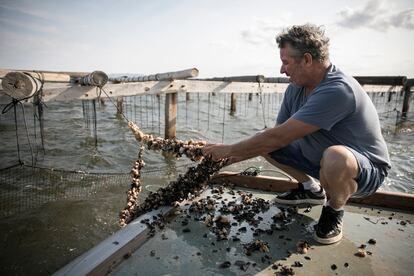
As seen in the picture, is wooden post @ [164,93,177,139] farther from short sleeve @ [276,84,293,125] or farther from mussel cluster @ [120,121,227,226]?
short sleeve @ [276,84,293,125]

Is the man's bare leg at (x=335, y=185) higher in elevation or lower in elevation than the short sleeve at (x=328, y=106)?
lower

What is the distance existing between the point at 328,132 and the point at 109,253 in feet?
6.94

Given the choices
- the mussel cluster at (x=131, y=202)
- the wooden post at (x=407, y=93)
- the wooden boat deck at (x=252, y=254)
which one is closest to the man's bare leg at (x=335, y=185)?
the wooden boat deck at (x=252, y=254)

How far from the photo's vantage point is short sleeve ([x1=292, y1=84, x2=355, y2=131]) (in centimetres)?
250

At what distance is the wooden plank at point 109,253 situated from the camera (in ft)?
6.56

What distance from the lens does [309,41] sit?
2668 mm

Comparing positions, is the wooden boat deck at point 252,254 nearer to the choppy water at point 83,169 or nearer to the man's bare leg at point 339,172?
the man's bare leg at point 339,172

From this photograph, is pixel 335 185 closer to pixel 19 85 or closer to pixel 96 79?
pixel 19 85

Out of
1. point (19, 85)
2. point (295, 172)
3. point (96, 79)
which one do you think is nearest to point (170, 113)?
point (96, 79)

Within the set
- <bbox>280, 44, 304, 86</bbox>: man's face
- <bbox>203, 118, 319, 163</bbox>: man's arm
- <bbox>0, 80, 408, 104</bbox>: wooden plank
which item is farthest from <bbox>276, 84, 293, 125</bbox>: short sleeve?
<bbox>0, 80, 408, 104</bbox>: wooden plank

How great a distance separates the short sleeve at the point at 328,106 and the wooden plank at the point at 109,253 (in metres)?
1.68

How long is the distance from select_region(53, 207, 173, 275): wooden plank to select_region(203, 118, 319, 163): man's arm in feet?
3.27

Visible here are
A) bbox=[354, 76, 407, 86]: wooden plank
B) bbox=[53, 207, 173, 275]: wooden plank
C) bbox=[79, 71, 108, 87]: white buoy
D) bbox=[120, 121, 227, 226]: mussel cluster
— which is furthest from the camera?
bbox=[354, 76, 407, 86]: wooden plank

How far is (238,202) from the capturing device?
344cm
